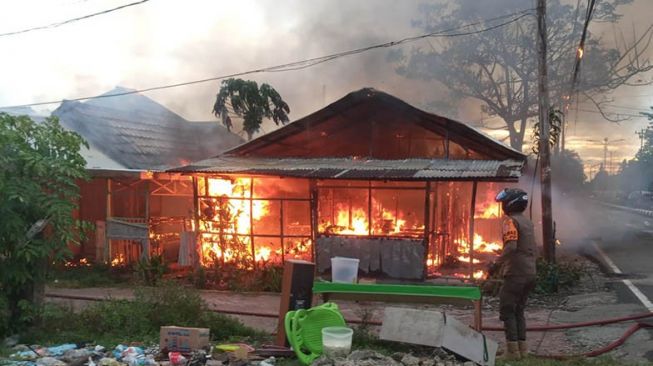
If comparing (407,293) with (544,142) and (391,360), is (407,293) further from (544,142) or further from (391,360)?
(544,142)

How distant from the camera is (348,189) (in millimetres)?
12898

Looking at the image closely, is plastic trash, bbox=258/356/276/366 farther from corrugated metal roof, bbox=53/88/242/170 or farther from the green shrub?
corrugated metal roof, bbox=53/88/242/170

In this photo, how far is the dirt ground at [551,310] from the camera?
6.88m

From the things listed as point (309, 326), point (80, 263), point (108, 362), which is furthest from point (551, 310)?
point (80, 263)

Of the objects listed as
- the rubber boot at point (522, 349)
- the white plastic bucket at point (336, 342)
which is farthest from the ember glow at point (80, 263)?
the rubber boot at point (522, 349)

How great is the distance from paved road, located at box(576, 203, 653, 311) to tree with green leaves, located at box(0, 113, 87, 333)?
870 cm

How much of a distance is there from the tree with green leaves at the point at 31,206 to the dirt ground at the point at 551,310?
5.99 feet

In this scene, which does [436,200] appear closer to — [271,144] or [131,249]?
[271,144]

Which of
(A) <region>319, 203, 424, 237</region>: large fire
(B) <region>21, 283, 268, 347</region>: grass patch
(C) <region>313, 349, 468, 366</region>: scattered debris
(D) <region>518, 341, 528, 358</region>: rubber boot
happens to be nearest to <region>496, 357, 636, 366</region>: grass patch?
(D) <region>518, 341, 528, 358</region>: rubber boot

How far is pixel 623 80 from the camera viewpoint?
2288cm

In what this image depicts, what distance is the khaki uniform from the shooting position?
6.01 metres

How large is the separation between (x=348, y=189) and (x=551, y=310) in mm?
5194

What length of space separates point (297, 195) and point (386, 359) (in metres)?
7.59

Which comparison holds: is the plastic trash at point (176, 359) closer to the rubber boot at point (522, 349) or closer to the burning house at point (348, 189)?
the rubber boot at point (522, 349)
